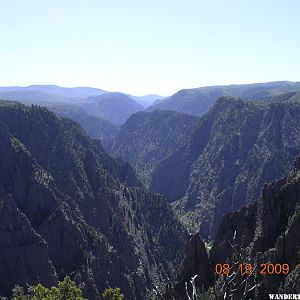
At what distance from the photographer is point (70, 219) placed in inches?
5620

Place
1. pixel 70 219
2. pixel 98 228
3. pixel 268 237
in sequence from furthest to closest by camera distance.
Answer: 1. pixel 98 228
2. pixel 70 219
3. pixel 268 237

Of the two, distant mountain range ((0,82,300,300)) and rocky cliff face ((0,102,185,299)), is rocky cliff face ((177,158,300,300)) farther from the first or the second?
rocky cliff face ((0,102,185,299))

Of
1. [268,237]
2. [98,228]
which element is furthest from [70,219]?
[268,237]

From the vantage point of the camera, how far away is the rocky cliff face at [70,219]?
126 meters

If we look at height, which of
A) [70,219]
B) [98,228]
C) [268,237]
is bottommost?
[98,228]

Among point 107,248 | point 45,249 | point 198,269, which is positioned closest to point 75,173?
point 107,248

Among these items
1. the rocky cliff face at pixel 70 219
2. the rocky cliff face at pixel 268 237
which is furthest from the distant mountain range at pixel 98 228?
the rocky cliff face at pixel 70 219

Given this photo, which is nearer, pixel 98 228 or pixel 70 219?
pixel 70 219

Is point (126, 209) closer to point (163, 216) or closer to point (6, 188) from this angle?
point (163, 216)

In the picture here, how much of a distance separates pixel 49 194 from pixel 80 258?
954 inches

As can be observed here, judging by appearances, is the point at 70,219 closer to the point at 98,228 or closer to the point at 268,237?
the point at 98,228

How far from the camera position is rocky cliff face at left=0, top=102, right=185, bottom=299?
12644 centimetres

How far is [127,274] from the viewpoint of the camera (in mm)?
141625

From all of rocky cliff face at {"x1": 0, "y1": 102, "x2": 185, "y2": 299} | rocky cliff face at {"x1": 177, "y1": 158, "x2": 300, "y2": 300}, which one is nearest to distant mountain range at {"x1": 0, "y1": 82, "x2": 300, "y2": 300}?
rocky cliff face at {"x1": 177, "y1": 158, "x2": 300, "y2": 300}
